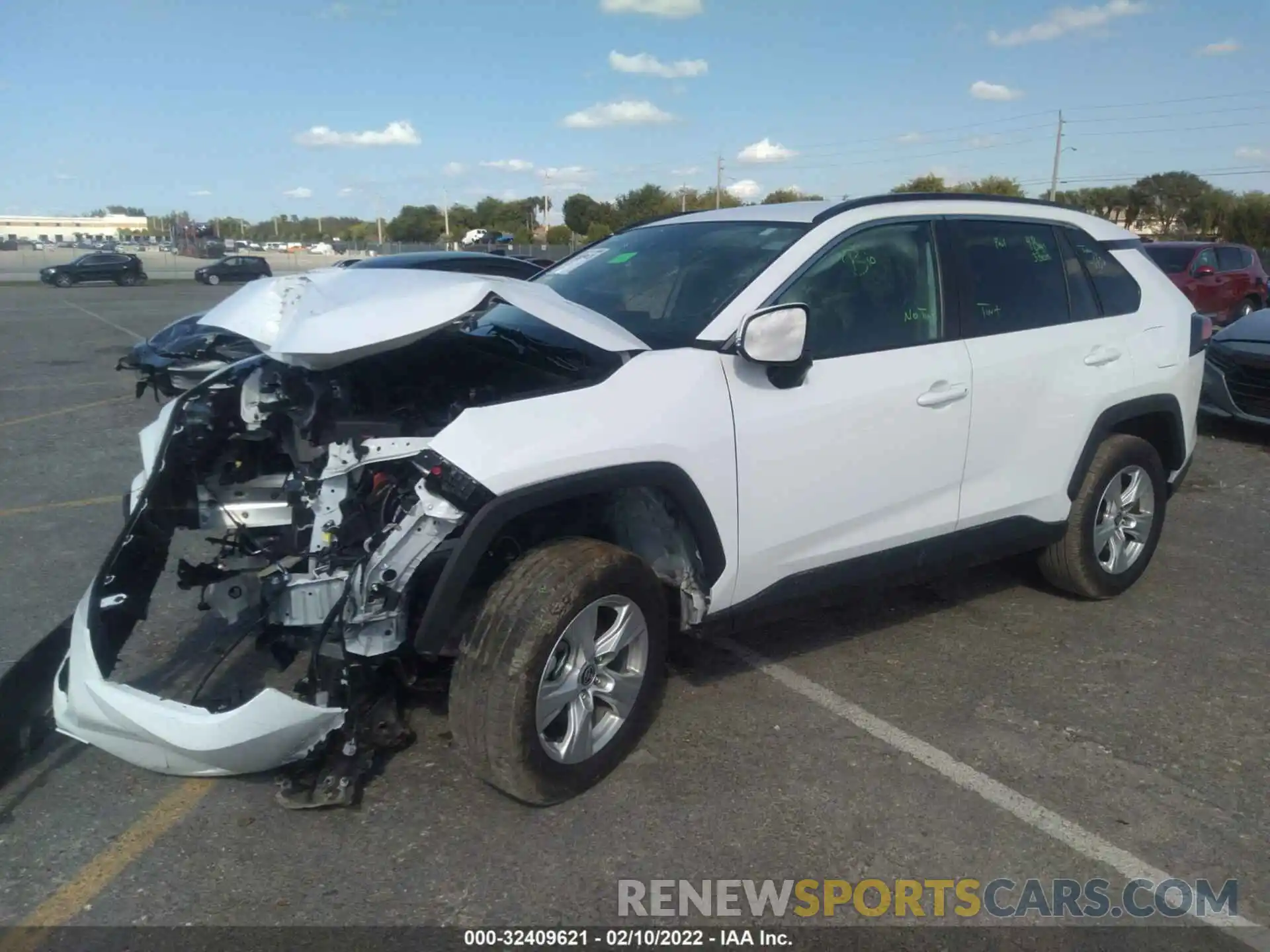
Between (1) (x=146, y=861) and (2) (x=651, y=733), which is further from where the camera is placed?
(2) (x=651, y=733)

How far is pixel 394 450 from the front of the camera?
125 inches

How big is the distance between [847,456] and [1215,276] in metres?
16.7

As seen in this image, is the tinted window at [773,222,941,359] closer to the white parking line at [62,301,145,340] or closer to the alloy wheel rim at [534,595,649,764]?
the alloy wheel rim at [534,595,649,764]

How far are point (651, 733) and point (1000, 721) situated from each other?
4.37 ft

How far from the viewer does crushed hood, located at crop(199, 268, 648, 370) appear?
125 inches

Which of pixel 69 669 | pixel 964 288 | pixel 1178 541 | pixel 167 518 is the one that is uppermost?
pixel 964 288

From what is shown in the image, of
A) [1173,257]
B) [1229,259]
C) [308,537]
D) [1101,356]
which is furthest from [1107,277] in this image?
[1229,259]

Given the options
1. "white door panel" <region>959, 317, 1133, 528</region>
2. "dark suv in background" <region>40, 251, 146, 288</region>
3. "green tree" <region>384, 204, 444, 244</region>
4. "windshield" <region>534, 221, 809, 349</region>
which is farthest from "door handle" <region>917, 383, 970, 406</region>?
"green tree" <region>384, 204, 444, 244</region>

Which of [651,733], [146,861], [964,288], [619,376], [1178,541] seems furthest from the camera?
[1178,541]

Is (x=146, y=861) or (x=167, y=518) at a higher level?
(x=167, y=518)

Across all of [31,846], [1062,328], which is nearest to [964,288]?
[1062,328]

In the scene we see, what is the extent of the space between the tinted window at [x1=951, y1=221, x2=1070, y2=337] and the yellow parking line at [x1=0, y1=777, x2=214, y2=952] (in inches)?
134

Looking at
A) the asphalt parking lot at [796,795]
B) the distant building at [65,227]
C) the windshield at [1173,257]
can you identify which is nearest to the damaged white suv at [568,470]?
the asphalt parking lot at [796,795]

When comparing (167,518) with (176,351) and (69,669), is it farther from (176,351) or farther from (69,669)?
(176,351)
